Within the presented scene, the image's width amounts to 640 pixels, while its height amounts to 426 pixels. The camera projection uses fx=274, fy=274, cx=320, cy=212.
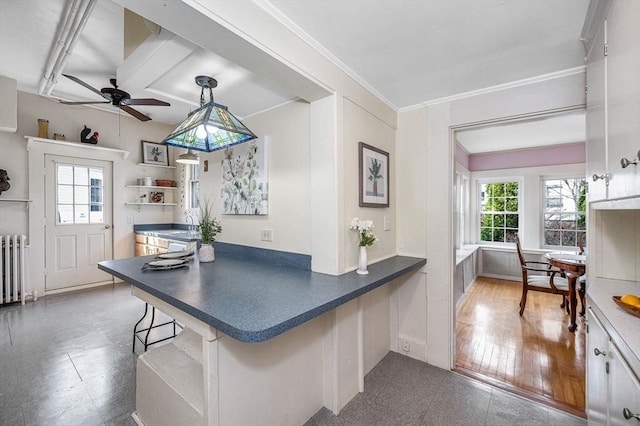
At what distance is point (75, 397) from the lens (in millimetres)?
1888

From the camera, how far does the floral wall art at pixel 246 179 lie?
7.88 feet

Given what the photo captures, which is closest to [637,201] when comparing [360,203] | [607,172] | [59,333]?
[607,172]

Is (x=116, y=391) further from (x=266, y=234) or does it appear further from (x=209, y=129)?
(x=209, y=129)

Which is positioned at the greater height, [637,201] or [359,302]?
[637,201]

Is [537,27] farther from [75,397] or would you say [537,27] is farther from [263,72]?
[75,397]

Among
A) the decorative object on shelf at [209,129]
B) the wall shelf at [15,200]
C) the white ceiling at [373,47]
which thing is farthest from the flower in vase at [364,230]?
the wall shelf at [15,200]

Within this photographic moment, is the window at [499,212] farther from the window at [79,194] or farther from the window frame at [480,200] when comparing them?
the window at [79,194]

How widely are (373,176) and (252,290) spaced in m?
1.30

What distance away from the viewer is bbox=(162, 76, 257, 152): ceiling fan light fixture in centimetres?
179

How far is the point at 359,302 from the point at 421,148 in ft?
4.87

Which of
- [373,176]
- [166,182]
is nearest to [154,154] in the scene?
[166,182]

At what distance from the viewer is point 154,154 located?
4.89 m

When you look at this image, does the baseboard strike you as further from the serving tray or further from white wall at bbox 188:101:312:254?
white wall at bbox 188:101:312:254

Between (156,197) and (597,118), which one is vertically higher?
(597,118)
